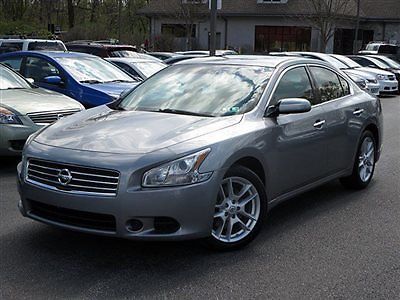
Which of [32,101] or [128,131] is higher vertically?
[128,131]

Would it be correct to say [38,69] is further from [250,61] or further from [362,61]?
[362,61]

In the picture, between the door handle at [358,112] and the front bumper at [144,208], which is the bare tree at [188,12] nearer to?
the door handle at [358,112]

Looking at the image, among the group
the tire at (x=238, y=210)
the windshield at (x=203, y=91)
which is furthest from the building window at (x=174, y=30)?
the tire at (x=238, y=210)

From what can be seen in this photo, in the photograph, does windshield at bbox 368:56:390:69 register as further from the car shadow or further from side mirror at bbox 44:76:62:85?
the car shadow

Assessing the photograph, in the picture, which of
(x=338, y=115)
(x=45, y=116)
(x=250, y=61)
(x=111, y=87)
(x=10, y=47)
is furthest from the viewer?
(x=10, y=47)

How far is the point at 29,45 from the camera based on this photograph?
731 inches

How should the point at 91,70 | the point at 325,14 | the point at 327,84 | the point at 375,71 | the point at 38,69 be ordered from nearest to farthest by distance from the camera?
1. the point at 327,84
2. the point at 91,70
3. the point at 38,69
4. the point at 375,71
5. the point at 325,14

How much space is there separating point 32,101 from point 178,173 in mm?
4529

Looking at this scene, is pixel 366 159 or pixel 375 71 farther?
pixel 375 71

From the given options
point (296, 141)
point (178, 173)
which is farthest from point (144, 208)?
point (296, 141)

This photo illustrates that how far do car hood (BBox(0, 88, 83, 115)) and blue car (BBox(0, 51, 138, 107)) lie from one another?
35.9 inches

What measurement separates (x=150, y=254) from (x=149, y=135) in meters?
0.94

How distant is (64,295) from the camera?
12.1 ft

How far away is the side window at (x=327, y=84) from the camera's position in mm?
5887
